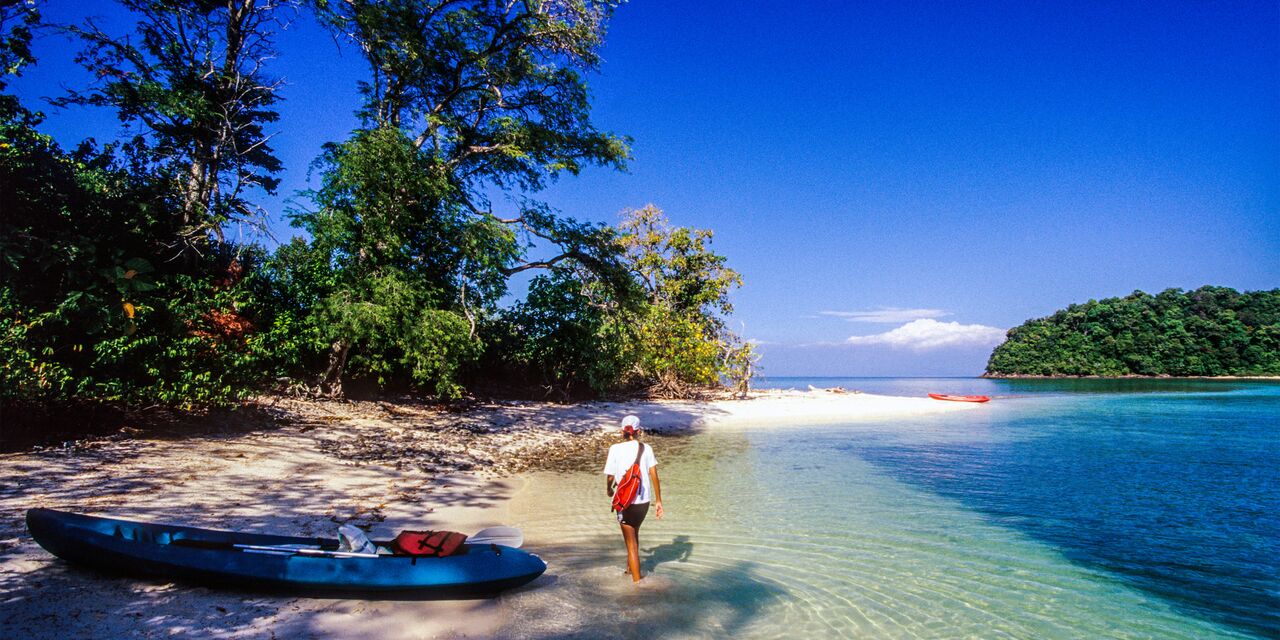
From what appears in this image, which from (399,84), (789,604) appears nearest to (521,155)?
(399,84)

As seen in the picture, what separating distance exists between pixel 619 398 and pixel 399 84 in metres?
15.8

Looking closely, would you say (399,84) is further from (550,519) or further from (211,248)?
(550,519)

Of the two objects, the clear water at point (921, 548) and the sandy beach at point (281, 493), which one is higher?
the sandy beach at point (281, 493)

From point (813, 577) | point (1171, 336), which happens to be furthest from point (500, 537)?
point (1171, 336)

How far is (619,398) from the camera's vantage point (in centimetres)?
2575

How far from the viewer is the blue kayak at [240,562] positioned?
4.62m

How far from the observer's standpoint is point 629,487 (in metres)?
5.65

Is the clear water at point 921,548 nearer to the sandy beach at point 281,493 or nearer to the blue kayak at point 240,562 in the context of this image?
the blue kayak at point 240,562

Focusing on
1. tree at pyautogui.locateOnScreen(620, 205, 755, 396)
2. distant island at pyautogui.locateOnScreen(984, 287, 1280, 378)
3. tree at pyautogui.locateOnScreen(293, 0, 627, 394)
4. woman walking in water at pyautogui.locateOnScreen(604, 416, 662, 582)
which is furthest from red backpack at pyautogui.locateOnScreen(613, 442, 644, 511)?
distant island at pyautogui.locateOnScreen(984, 287, 1280, 378)

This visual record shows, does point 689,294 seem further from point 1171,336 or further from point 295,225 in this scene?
point 1171,336

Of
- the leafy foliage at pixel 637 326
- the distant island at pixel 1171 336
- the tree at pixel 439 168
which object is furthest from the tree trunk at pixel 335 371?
→ the distant island at pixel 1171 336

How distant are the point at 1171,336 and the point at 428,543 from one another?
9911 centimetres

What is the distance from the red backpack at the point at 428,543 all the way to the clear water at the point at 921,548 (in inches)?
30.8

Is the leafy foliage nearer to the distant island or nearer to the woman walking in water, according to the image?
the woman walking in water
